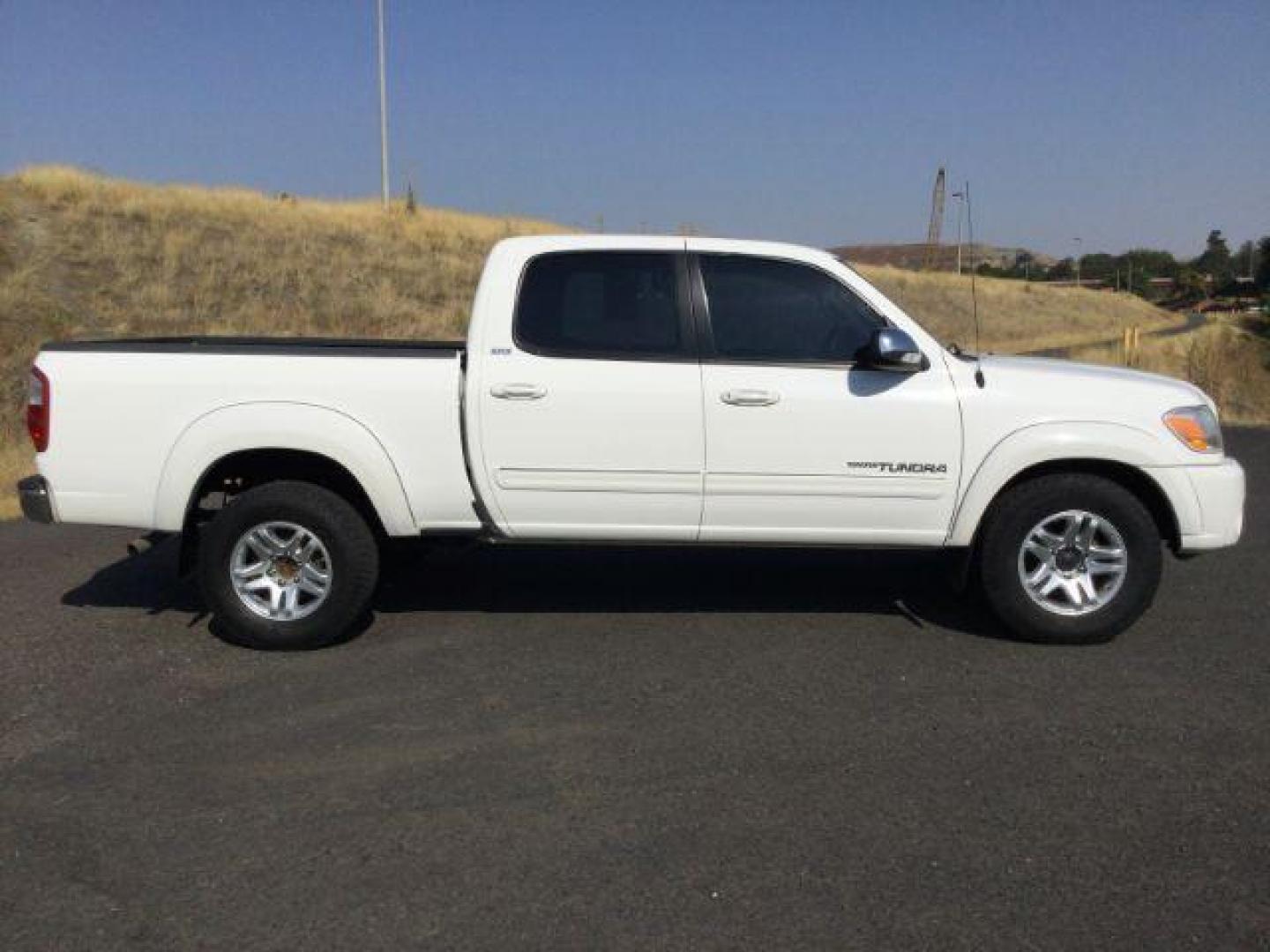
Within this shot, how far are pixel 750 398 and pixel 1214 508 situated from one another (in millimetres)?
2302

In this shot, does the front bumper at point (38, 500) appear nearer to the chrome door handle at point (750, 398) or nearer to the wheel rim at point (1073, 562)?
the chrome door handle at point (750, 398)

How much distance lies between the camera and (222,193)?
107ft

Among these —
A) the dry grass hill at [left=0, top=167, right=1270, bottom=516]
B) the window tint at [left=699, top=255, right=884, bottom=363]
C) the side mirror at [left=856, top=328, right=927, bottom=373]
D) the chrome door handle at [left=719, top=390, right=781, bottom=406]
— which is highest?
the dry grass hill at [left=0, top=167, right=1270, bottom=516]

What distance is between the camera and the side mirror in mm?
5457

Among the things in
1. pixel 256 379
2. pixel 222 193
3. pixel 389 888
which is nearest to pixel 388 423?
pixel 256 379

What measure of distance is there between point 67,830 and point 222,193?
103 ft

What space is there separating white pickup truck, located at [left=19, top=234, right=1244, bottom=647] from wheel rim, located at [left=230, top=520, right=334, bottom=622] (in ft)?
0.04

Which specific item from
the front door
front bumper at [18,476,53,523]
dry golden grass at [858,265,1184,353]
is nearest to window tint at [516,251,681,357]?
the front door

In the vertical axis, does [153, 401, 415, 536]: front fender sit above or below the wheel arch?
above

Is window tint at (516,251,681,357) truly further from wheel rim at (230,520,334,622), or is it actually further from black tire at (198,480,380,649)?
wheel rim at (230,520,334,622)

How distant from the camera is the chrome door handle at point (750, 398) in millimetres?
5594

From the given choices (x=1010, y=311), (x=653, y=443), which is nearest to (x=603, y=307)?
(x=653, y=443)

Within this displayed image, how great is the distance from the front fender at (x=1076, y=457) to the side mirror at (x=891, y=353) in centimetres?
57

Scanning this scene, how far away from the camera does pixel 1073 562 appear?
18.9 ft
